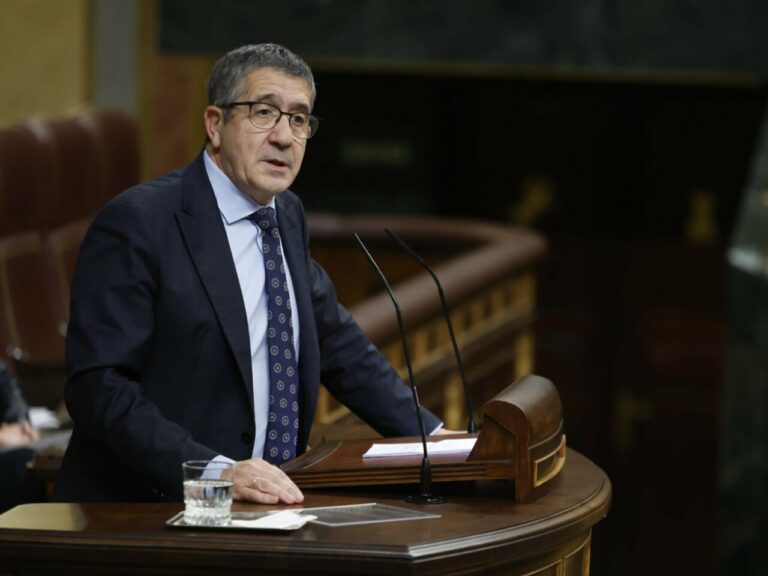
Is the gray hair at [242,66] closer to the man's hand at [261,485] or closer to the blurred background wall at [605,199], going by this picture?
the man's hand at [261,485]

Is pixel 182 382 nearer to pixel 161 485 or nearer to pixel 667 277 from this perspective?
pixel 161 485

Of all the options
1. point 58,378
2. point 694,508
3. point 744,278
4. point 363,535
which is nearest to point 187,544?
point 363,535

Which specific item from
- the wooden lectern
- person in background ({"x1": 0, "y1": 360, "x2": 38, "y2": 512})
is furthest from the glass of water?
person in background ({"x1": 0, "y1": 360, "x2": 38, "y2": 512})

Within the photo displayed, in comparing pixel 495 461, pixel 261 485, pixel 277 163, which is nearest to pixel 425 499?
pixel 495 461

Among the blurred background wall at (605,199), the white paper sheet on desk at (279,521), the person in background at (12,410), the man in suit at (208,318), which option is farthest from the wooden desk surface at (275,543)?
the blurred background wall at (605,199)

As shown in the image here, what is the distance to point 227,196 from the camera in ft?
8.91

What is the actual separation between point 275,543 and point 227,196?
0.72m

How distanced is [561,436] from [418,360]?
2693 mm

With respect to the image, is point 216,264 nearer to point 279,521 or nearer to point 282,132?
point 282,132

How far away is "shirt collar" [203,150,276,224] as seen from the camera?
271cm

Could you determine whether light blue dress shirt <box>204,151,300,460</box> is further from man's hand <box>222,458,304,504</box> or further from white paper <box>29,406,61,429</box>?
white paper <box>29,406,61,429</box>

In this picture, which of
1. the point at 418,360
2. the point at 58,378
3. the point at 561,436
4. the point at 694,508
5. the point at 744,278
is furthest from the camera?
the point at 694,508

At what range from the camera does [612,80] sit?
1108 centimetres

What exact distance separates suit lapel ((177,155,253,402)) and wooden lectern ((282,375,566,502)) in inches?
7.5
